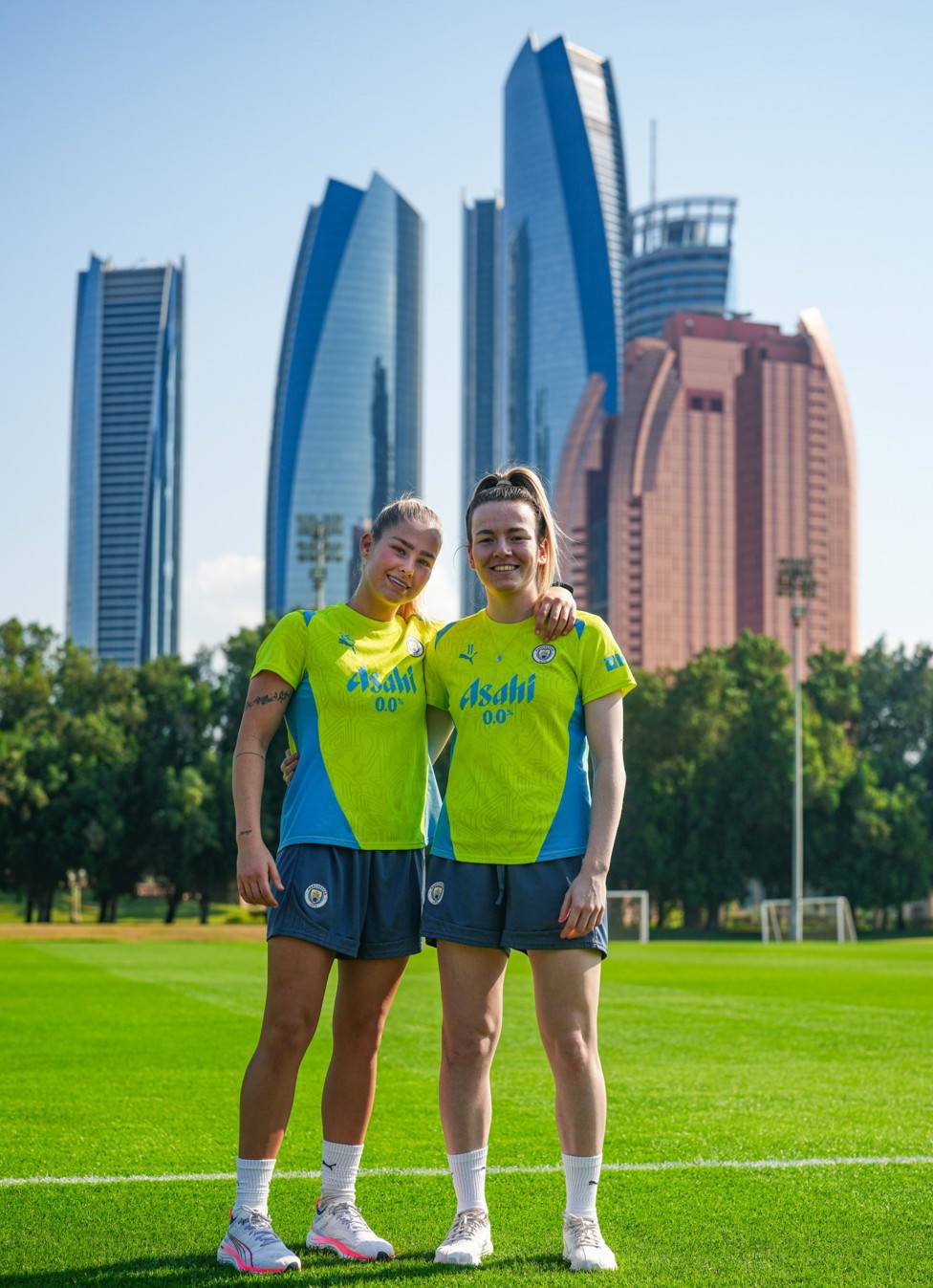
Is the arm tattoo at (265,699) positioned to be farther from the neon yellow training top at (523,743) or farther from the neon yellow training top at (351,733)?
the neon yellow training top at (523,743)

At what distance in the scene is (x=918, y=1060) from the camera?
8.31 meters

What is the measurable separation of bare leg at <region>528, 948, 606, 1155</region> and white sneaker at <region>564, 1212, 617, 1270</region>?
6.9 inches

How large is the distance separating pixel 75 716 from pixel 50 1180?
49.6 metres

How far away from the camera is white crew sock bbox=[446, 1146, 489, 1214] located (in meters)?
3.80

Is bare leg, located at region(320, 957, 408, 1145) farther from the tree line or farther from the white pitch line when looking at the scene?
the tree line

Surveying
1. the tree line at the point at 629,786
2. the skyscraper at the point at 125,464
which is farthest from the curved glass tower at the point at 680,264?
the tree line at the point at 629,786

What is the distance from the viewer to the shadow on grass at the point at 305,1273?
11.4ft

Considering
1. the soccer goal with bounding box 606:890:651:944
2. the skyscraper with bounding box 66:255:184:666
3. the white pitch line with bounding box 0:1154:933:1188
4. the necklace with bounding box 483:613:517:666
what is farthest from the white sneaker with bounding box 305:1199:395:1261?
the skyscraper with bounding box 66:255:184:666

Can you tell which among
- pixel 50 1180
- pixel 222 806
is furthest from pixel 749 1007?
pixel 222 806

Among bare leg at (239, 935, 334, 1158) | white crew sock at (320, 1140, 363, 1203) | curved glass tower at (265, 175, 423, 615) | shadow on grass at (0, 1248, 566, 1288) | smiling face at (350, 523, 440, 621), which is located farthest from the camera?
curved glass tower at (265, 175, 423, 615)

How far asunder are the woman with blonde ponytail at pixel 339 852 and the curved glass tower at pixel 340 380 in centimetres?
14308

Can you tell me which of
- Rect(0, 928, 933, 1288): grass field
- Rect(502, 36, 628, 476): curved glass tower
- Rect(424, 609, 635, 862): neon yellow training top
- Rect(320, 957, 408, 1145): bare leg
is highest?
Rect(502, 36, 628, 476): curved glass tower

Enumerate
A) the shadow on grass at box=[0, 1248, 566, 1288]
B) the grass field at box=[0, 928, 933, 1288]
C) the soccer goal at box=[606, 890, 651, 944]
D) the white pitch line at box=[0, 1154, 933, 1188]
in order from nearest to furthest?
the shadow on grass at box=[0, 1248, 566, 1288], the grass field at box=[0, 928, 933, 1288], the white pitch line at box=[0, 1154, 933, 1188], the soccer goal at box=[606, 890, 651, 944]

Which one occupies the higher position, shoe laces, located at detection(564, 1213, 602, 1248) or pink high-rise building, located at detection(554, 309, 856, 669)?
pink high-rise building, located at detection(554, 309, 856, 669)
